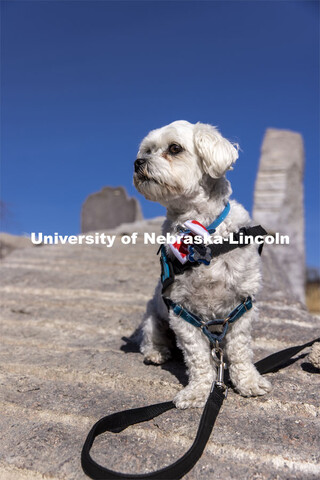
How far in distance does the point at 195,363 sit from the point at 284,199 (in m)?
6.44

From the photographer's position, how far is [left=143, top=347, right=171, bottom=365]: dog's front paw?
3098 mm

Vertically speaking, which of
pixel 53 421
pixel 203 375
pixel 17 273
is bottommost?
pixel 53 421

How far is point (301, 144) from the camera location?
940cm

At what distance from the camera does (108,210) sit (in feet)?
52.4

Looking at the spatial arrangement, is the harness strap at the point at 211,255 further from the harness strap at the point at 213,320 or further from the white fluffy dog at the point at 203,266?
the harness strap at the point at 213,320

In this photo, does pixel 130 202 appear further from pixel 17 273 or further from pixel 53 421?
pixel 53 421

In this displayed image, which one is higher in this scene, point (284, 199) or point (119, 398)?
point (284, 199)

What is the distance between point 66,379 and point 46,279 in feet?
9.59

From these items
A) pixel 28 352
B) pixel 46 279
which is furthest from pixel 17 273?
pixel 28 352

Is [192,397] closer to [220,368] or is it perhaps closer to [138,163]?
[220,368]

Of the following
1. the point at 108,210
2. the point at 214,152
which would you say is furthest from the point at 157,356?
the point at 108,210

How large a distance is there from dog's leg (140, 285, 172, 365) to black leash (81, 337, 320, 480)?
0.72 metres

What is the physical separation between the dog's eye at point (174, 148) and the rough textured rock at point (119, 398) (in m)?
1.58

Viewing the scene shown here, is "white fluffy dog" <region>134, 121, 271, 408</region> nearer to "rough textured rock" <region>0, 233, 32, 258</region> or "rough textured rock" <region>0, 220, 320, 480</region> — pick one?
"rough textured rock" <region>0, 220, 320, 480</region>
